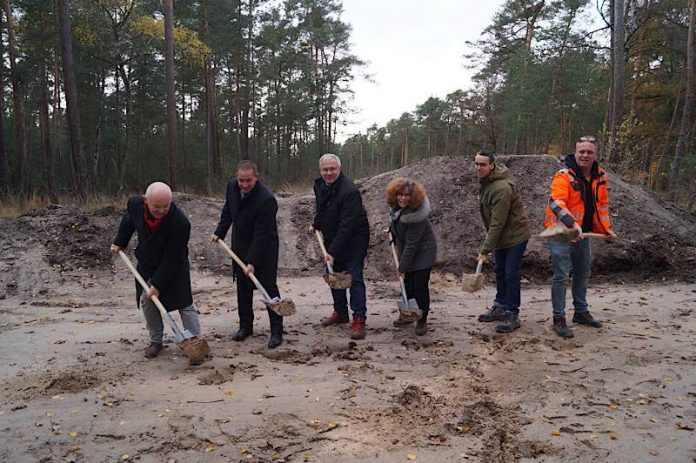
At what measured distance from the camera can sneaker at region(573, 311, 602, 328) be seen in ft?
17.3

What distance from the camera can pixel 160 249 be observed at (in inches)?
172

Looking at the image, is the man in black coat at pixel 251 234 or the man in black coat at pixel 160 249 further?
the man in black coat at pixel 251 234

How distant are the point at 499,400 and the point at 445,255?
5649mm

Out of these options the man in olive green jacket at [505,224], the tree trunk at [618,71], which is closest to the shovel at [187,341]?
the man in olive green jacket at [505,224]

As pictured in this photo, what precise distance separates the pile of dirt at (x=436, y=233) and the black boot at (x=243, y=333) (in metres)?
4.06

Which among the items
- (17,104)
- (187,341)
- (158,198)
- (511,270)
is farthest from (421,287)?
(17,104)

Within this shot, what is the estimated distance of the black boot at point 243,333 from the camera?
5.11 meters

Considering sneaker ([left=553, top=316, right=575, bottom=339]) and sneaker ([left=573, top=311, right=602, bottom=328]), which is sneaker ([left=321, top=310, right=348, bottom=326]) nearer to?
sneaker ([left=553, top=316, right=575, bottom=339])

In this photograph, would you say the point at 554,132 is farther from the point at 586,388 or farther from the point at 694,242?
the point at 586,388

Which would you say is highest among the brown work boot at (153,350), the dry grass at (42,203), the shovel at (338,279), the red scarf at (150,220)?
the dry grass at (42,203)

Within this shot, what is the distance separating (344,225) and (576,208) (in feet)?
7.93

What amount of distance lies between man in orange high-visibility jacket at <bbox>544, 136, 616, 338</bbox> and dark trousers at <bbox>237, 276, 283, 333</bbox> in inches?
116

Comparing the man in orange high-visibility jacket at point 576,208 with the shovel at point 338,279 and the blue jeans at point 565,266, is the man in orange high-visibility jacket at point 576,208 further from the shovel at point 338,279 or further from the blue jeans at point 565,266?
the shovel at point 338,279

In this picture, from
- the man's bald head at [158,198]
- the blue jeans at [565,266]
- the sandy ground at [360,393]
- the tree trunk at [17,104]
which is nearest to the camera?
the sandy ground at [360,393]
